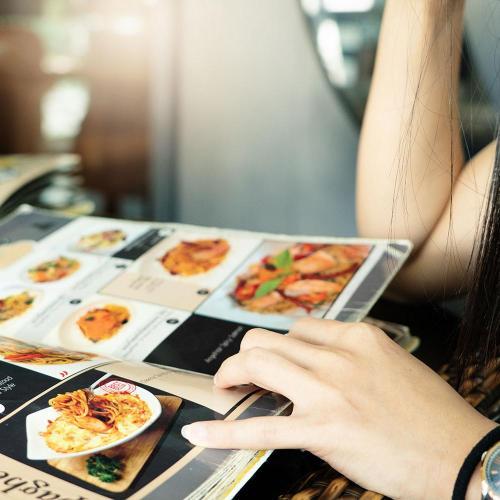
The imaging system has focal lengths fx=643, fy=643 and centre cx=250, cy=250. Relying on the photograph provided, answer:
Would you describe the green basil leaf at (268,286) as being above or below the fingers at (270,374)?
below

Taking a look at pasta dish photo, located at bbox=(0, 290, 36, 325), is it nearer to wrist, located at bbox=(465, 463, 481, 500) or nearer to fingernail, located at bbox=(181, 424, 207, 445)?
fingernail, located at bbox=(181, 424, 207, 445)

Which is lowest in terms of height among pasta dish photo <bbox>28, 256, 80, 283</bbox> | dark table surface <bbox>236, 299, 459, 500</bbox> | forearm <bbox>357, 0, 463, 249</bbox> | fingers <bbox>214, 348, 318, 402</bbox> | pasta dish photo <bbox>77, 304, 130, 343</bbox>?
dark table surface <bbox>236, 299, 459, 500</bbox>

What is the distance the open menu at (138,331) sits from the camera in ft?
1.06

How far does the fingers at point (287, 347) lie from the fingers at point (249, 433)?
4 cm

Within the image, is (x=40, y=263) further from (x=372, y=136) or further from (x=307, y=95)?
(x=307, y=95)

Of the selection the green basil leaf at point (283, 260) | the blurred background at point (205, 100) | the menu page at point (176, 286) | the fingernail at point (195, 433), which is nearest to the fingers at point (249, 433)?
the fingernail at point (195, 433)

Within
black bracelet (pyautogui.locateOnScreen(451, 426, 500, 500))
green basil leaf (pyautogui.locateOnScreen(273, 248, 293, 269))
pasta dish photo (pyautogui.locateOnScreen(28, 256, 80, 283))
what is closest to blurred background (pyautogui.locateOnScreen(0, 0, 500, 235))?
pasta dish photo (pyautogui.locateOnScreen(28, 256, 80, 283))

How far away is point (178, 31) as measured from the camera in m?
1.30

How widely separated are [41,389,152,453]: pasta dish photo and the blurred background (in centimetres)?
60

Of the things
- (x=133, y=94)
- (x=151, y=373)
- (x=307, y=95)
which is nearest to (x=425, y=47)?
(x=151, y=373)

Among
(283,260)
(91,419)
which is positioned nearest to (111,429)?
(91,419)

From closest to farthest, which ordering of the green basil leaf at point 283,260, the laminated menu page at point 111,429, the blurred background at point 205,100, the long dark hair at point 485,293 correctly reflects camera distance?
the laminated menu page at point 111,429
the long dark hair at point 485,293
the green basil leaf at point 283,260
the blurred background at point 205,100

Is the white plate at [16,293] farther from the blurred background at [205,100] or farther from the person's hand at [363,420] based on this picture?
the blurred background at [205,100]

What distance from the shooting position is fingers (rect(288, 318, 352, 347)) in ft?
1.35
